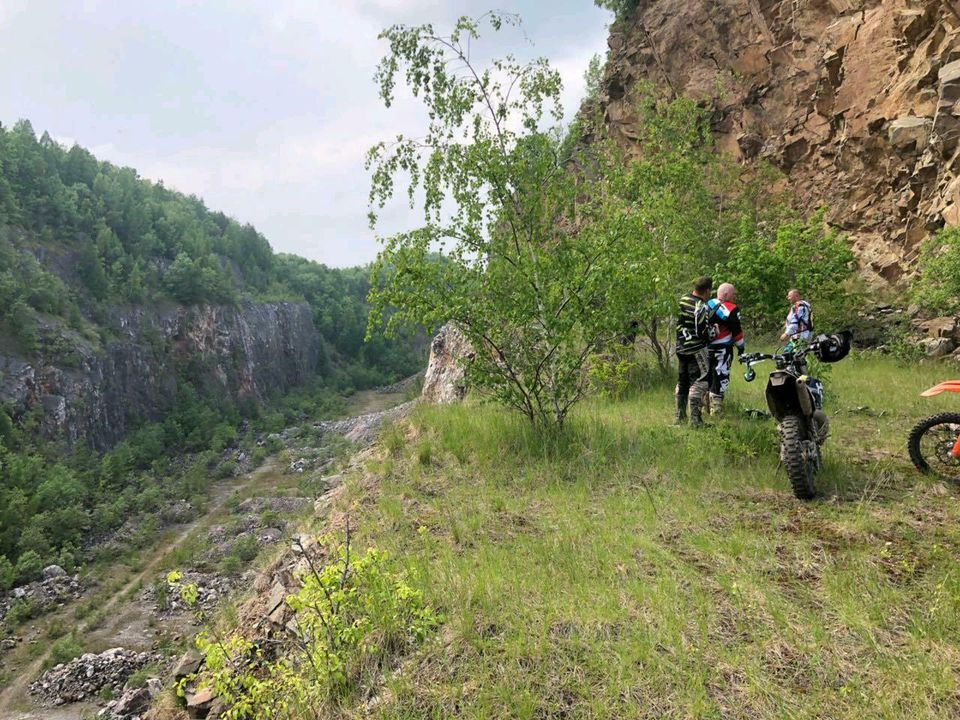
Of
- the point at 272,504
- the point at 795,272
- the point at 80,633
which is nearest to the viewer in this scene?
the point at 795,272

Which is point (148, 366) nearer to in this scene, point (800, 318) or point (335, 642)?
point (800, 318)

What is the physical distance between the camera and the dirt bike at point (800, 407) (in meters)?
4.57

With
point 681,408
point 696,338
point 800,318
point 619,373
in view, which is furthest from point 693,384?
point 800,318

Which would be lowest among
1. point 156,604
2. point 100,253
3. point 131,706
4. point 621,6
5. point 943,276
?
point 156,604

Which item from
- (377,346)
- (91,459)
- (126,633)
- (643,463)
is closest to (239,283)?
(377,346)

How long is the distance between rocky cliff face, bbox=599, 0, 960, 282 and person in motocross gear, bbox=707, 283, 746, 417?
8854 millimetres

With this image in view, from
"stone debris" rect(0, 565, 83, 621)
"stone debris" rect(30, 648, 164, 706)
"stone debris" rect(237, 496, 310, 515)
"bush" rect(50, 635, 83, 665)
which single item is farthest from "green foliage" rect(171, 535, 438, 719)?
"stone debris" rect(237, 496, 310, 515)

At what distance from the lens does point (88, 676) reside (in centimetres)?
1791

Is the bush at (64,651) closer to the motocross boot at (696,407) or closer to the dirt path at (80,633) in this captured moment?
the dirt path at (80,633)

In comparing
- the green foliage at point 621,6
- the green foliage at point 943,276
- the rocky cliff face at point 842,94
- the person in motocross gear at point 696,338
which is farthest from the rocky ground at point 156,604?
the green foliage at point 621,6

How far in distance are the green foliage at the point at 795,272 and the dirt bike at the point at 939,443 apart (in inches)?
323

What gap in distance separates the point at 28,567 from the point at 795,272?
3376cm

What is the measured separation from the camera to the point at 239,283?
83000 mm

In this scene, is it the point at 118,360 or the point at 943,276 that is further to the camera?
the point at 118,360
